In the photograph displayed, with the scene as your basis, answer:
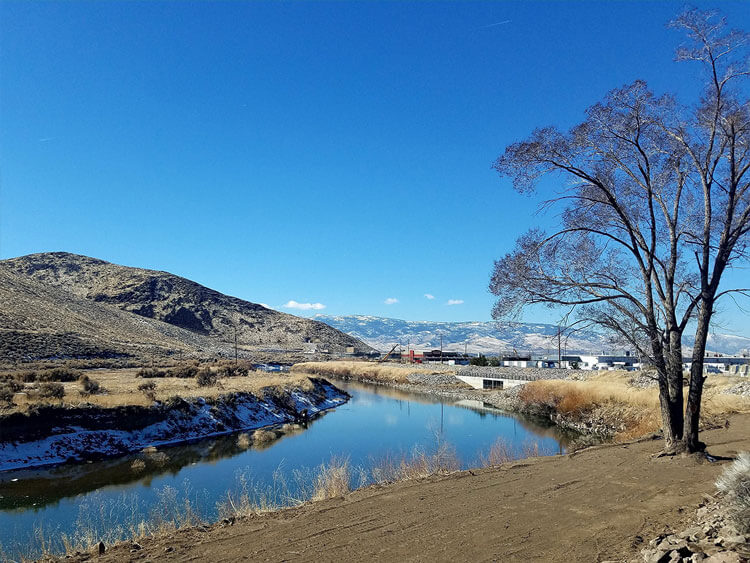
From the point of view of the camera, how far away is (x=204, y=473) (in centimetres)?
1889

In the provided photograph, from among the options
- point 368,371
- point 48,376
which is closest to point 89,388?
point 48,376

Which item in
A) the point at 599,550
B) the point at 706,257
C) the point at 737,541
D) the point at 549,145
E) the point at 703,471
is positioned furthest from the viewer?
the point at 549,145

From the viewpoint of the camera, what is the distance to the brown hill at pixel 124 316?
66.3m

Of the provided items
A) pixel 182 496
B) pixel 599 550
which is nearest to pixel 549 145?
pixel 599 550

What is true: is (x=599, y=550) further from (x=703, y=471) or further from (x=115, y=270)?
(x=115, y=270)

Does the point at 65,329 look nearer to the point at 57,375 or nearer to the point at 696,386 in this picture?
the point at 57,375

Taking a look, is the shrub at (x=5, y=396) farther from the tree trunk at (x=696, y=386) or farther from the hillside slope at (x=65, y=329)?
the hillside slope at (x=65, y=329)

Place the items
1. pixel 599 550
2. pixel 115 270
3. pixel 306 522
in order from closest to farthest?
pixel 599 550, pixel 306 522, pixel 115 270

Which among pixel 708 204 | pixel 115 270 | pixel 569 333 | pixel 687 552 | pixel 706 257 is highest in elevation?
pixel 115 270

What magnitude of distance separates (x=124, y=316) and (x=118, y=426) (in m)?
89.7

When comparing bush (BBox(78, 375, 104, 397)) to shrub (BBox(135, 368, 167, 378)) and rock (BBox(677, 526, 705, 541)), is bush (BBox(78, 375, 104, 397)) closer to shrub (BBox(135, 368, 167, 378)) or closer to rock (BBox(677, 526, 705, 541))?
shrub (BBox(135, 368, 167, 378))

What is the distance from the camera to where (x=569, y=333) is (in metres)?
12.2

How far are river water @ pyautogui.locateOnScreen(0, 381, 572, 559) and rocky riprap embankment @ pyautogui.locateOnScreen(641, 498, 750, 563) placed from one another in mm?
9368

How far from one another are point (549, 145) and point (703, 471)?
8.10m
